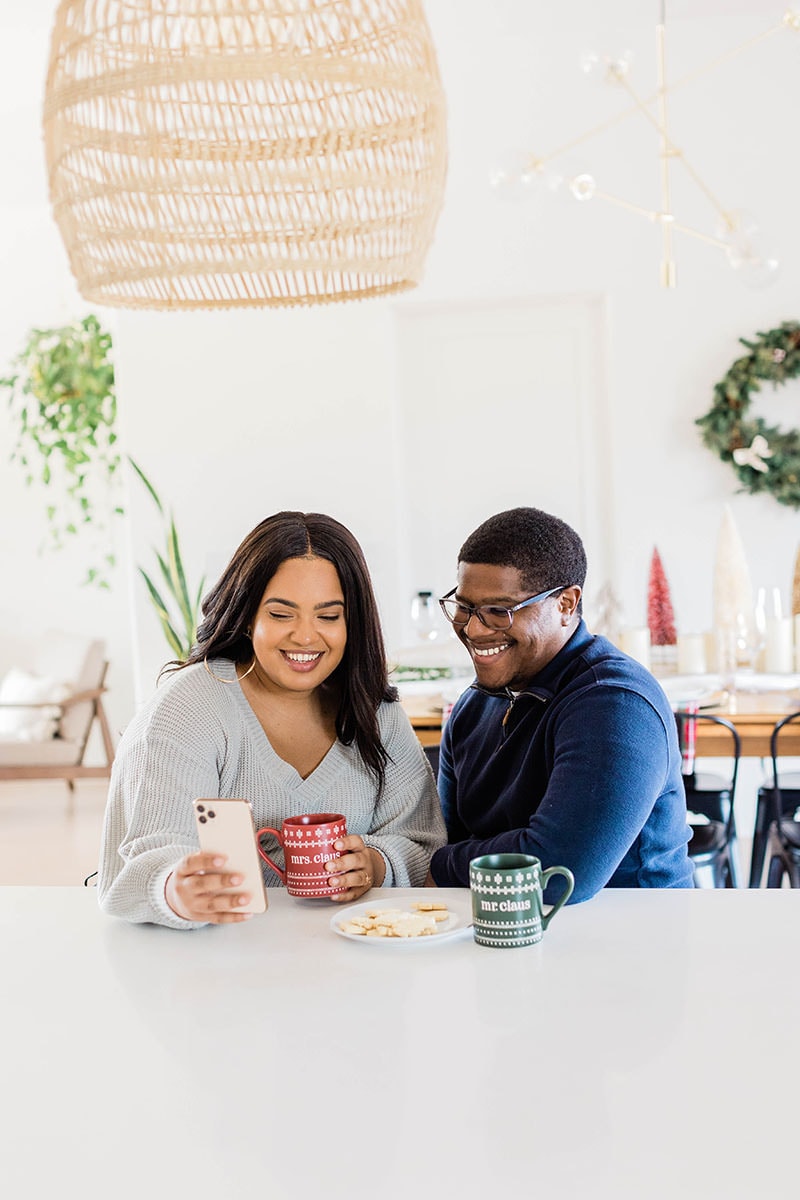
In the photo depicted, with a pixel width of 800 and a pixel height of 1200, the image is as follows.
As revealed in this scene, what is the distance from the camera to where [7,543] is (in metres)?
7.36

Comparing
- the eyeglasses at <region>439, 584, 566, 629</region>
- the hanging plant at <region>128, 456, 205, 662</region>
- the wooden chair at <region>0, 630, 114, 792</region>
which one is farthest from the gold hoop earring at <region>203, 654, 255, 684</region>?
the wooden chair at <region>0, 630, 114, 792</region>

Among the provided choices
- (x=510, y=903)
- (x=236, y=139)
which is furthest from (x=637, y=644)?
(x=236, y=139)

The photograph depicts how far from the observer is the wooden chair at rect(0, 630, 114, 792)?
642 cm

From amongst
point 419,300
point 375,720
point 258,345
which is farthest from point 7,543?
point 375,720

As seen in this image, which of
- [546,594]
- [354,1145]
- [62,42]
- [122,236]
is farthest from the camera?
[546,594]

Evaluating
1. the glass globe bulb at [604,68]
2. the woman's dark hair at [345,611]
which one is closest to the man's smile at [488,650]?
the woman's dark hair at [345,611]

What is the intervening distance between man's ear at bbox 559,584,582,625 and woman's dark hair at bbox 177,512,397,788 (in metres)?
0.30

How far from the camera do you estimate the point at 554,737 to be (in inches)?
71.6

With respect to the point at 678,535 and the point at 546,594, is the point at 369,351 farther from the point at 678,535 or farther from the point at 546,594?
the point at 546,594

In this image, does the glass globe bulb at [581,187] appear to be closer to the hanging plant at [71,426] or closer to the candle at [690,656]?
the candle at [690,656]

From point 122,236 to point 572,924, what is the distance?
3.20 feet

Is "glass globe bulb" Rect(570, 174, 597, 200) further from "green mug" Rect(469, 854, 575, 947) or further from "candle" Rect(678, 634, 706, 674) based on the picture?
"green mug" Rect(469, 854, 575, 947)

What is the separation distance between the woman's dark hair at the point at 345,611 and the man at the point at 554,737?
151mm

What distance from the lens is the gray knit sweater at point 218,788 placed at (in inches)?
66.4
